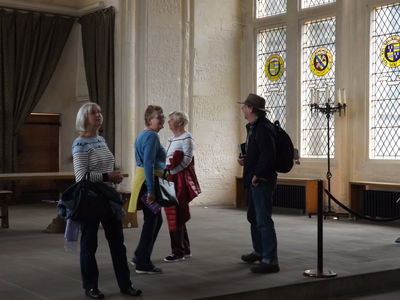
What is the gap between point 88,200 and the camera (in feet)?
15.6

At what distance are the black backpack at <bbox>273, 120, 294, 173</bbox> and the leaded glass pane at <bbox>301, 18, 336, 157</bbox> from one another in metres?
5.51

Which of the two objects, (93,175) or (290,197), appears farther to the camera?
(290,197)

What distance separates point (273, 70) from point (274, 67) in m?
0.06

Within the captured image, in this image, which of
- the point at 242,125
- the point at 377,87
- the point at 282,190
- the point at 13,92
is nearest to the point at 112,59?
the point at 13,92

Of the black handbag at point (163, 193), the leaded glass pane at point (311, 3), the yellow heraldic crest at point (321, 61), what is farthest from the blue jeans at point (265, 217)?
the leaded glass pane at point (311, 3)

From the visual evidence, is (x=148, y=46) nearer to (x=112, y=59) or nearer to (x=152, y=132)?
(x=112, y=59)

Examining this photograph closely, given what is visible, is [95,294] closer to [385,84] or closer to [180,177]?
[180,177]

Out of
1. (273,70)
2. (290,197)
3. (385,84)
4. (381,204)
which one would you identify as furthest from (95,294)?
(273,70)

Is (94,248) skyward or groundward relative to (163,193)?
groundward

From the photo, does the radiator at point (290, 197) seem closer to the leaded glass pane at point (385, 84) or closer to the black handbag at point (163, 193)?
the leaded glass pane at point (385, 84)

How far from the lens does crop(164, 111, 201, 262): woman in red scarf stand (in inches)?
257

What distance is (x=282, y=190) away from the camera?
40.2ft

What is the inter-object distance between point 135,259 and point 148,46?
6876 mm

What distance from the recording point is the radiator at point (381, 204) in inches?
411
